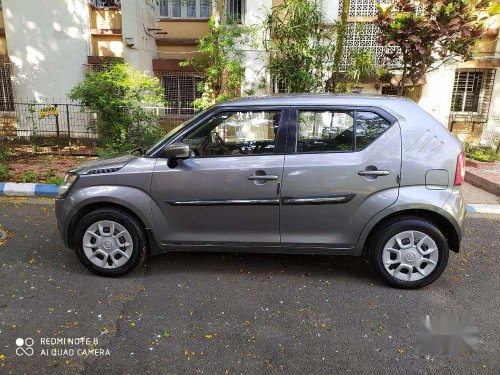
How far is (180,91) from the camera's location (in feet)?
38.9

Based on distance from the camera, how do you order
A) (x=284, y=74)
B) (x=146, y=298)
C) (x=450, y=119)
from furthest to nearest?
(x=450, y=119), (x=284, y=74), (x=146, y=298)

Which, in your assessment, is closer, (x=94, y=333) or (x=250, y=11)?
(x=94, y=333)

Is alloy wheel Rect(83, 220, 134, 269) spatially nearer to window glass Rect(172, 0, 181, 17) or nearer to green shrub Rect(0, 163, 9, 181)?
green shrub Rect(0, 163, 9, 181)

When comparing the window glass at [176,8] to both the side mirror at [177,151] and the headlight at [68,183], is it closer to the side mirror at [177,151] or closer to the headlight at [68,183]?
the headlight at [68,183]

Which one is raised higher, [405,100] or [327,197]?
[405,100]

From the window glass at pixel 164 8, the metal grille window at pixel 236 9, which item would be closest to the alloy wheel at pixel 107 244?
the metal grille window at pixel 236 9

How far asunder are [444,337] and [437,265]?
0.74 m

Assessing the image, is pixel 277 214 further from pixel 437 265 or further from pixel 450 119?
pixel 450 119

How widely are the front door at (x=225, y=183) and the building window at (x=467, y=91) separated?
9.38 m

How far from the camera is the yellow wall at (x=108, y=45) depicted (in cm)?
1166

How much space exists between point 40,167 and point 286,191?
22.6ft

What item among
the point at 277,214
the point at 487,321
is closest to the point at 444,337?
the point at 487,321

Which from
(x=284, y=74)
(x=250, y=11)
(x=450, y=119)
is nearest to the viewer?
(x=284, y=74)

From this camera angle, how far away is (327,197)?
355cm
